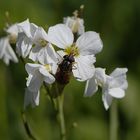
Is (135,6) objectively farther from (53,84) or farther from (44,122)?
(53,84)

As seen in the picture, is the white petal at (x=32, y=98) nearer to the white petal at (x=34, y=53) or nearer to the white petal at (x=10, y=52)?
the white petal at (x=34, y=53)

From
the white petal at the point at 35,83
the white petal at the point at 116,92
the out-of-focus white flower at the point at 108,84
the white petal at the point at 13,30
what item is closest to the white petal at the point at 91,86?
the out-of-focus white flower at the point at 108,84

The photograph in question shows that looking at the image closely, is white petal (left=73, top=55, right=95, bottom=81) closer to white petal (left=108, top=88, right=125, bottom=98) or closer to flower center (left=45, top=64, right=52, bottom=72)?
flower center (left=45, top=64, right=52, bottom=72)

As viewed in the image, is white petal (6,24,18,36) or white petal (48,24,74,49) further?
white petal (6,24,18,36)

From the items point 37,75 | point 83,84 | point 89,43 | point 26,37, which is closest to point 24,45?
point 26,37

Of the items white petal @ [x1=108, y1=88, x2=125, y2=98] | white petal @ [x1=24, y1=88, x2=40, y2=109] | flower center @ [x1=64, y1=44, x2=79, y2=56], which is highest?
flower center @ [x1=64, y1=44, x2=79, y2=56]

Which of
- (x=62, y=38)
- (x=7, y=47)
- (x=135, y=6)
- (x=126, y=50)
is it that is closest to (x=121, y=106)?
(x=126, y=50)

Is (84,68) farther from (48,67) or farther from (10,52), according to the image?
(10,52)

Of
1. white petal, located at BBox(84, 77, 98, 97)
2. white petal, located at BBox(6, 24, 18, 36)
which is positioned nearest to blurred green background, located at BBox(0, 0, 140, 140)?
white petal, located at BBox(6, 24, 18, 36)
